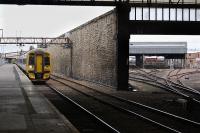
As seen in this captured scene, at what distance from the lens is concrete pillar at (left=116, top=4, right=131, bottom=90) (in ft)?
98.5

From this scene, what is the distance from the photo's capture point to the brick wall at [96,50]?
32.9 meters

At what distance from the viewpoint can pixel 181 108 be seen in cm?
1930

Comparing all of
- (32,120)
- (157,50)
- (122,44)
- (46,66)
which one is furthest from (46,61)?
(157,50)

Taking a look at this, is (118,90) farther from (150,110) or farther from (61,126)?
(61,126)

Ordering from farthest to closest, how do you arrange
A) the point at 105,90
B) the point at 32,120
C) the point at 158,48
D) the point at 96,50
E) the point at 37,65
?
the point at 158,48 < the point at 96,50 < the point at 37,65 < the point at 105,90 < the point at 32,120

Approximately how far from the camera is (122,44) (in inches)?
1194

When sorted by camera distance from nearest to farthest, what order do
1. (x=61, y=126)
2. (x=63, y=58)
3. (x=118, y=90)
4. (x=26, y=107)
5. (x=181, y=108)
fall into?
(x=61, y=126), (x=26, y=107), (x=181, y=108), (x=118, y=90), (x=63, y=58)

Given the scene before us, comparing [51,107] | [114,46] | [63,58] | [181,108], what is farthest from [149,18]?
[63,58]

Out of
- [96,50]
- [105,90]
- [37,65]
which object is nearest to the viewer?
[105,90]

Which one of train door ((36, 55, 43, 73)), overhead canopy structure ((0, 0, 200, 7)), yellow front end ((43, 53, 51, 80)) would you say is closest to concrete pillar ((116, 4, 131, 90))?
overhead canopy structure ((0, 0, 200, 7))

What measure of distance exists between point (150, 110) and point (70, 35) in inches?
1618

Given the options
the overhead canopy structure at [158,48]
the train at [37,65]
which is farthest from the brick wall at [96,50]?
the overhead canopy structure at [158,48]

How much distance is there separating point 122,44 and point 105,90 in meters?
3.47

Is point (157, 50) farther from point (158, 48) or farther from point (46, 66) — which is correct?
point (46, 66)
